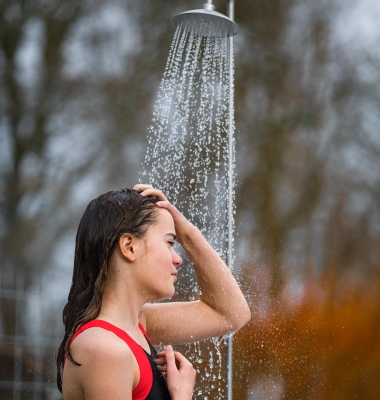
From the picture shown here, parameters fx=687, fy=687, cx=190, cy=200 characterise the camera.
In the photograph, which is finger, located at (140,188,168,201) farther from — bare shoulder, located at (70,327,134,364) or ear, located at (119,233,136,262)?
bare shoulder, located at (70,327,134,364)

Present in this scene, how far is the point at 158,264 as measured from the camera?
28.6 inches

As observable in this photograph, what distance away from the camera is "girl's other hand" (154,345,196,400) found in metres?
0.70

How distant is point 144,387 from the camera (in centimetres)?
68

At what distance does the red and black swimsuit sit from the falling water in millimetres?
2288

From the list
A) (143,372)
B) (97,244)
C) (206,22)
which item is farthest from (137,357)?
(206,22)

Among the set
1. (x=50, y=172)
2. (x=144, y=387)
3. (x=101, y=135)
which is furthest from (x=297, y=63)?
(x=144, y=387)

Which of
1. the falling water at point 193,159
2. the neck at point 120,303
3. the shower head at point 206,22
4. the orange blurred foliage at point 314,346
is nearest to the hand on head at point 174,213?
the neck at point 120,303

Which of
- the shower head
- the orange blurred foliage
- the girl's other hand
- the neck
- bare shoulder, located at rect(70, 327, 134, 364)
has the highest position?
the shower head

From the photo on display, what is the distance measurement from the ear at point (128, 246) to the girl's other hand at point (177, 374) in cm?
10

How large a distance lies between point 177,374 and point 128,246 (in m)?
0.14

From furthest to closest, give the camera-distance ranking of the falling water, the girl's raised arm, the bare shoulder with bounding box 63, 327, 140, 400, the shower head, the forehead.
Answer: the falling water < the shower head < the girl's raised arm < the forehead < the bare shoulder with bounding box 63, 327, 140, 400

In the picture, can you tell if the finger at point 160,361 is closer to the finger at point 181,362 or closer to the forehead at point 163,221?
the finger at point 181,362

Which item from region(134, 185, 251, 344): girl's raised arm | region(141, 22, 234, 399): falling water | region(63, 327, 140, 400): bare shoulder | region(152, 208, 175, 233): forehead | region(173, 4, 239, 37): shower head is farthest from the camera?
region(141, 22, 234, 399): falling water

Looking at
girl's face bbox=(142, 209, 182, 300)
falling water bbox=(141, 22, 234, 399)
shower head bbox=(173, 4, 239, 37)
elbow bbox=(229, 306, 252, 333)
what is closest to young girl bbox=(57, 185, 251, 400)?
girl's face bbox=(142, 209, 182, 300)
